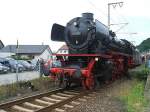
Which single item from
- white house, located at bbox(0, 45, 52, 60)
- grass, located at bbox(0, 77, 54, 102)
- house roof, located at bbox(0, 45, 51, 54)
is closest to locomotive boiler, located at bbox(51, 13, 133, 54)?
grass, located at bbox(0, 77, 54, 102)

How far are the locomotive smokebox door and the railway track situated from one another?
354 cm

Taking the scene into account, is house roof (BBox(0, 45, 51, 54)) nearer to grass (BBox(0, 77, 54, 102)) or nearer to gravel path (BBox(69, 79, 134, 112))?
grass (BBox(0, 77, 54, 102))

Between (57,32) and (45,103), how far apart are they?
6.21m

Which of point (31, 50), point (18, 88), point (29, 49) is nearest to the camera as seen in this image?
point (18, 88)

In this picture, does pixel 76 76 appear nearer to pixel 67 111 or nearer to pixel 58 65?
pixel 58 65

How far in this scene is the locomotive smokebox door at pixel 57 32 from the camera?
1783 centimetres

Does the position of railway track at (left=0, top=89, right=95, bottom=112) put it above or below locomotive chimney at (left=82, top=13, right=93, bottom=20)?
below

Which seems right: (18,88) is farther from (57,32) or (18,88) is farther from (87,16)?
(87,16)

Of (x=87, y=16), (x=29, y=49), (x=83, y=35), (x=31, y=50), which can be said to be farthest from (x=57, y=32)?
(x=29, y=49)

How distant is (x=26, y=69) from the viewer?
41.4 m

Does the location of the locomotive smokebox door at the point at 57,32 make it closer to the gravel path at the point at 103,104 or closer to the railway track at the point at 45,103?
the railway track at the point at 45,103

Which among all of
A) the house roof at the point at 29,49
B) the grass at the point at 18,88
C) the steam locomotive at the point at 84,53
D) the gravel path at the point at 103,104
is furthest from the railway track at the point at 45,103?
the house roof at the point at 29,49

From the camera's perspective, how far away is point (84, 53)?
1702 cm

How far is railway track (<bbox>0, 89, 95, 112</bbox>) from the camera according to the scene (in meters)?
11.3
